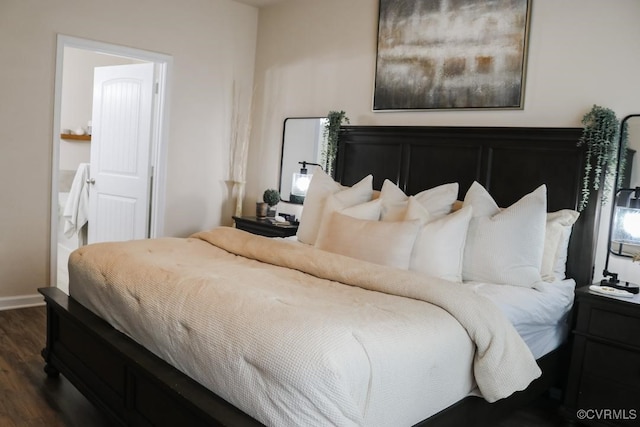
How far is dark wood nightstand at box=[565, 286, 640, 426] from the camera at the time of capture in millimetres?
2596

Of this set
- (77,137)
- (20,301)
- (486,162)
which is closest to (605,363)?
(486,162)

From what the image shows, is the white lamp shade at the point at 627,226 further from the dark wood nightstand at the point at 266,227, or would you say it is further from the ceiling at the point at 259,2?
the ceiling at the point at 259,2

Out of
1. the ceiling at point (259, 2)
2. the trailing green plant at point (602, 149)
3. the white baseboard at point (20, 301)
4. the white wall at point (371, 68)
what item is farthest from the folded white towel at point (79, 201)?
the trailing green plant at point (602, 149)

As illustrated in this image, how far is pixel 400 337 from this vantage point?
6.15ft

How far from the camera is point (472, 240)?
3018 mm

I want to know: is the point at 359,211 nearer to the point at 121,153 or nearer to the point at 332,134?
the point at 332,134

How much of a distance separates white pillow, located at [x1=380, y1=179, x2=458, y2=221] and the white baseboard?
9.54 feet

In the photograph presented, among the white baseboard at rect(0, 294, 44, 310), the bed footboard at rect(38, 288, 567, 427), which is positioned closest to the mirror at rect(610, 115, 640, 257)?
the bed footboard at rect(38, 288, 567, 427)

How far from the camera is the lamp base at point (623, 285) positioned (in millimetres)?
2779

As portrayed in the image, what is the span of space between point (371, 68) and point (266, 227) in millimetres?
1580

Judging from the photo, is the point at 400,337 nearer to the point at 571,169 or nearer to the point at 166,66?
the point at 571,169

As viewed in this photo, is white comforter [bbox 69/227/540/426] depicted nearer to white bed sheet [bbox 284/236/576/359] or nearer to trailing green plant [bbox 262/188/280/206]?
white bed sheet [bbox 284/236/576/359]

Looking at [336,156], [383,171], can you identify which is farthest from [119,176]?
[383,171]

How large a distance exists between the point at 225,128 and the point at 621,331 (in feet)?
12.9
